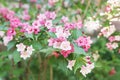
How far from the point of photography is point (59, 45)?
5.40 ft

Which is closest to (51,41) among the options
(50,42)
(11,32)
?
(50,42)

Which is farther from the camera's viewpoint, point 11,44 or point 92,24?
point 92,24

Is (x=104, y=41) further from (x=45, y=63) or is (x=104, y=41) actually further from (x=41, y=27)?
(x=41, y=27)

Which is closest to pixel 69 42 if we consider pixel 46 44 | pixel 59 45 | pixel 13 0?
pixel 59 45

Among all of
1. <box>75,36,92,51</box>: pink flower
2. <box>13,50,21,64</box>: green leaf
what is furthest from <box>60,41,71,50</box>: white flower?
<box>13,50,21,64</box>: green leaf

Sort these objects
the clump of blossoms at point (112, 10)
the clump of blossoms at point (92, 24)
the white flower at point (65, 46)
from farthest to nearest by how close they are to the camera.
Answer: the clump of blossoms at point (92, 24)
the clump of blossoms at point (112, 10)
the white flower at point (65, 46)

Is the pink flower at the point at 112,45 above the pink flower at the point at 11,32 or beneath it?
beneath

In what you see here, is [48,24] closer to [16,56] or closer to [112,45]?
[16,56]

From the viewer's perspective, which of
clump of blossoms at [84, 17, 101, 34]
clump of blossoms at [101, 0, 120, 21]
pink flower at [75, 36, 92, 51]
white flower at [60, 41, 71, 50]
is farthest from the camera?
→ clump of blossoms at [84, 17, 101, 34]

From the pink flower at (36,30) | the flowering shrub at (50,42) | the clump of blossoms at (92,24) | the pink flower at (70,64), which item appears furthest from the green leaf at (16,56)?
the clump of blossoms at (92,24)

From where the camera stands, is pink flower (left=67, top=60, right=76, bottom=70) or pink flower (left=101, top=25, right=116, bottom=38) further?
pink flower (left=101, top=25, right=116, bottom=38)

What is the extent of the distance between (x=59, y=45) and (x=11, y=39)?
281 millimetres

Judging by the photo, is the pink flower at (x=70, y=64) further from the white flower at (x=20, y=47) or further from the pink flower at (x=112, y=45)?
the pink flower at (x=112, y=45)

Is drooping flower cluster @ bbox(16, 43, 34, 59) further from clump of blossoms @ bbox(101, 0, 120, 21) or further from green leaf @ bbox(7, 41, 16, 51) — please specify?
clump of blossoms @ bbox(101, 0, 120, 21)
